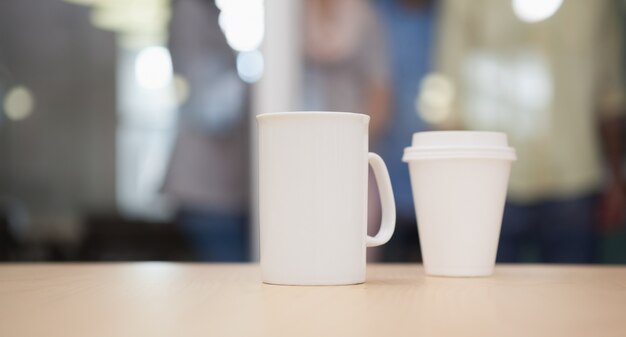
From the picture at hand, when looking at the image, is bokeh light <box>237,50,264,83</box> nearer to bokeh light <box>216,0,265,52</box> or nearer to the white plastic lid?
bokeh light <box>216,0,265,52</box>

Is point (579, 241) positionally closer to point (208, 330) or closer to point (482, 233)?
point (482, 233)

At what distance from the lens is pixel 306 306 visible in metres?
0.64

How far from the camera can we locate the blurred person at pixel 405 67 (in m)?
2.92

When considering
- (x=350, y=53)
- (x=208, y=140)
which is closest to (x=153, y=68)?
(x=208, y=140)

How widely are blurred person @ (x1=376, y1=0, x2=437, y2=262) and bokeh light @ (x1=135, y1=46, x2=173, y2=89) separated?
0.71m

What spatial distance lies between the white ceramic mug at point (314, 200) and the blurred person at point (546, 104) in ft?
6.97

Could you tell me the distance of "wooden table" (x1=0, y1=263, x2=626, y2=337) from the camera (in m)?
0.52

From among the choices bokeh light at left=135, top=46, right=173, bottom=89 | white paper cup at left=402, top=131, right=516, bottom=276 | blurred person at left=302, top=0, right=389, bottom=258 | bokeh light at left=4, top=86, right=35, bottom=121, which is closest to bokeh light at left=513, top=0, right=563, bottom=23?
blurred person at left=302, top=0, right=389, bottom=258

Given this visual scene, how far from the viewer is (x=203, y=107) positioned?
297 cm

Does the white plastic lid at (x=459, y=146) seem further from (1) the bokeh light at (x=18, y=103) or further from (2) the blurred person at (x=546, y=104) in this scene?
(1) the bokeh light at (x=18, y=103)

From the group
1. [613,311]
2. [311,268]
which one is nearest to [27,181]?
[311,268]

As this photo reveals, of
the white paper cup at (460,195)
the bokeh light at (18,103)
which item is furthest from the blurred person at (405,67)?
the white paper cup at (460,195)

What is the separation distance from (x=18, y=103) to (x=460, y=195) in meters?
2.26

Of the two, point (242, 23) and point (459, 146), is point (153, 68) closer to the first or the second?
point (242, 23)
